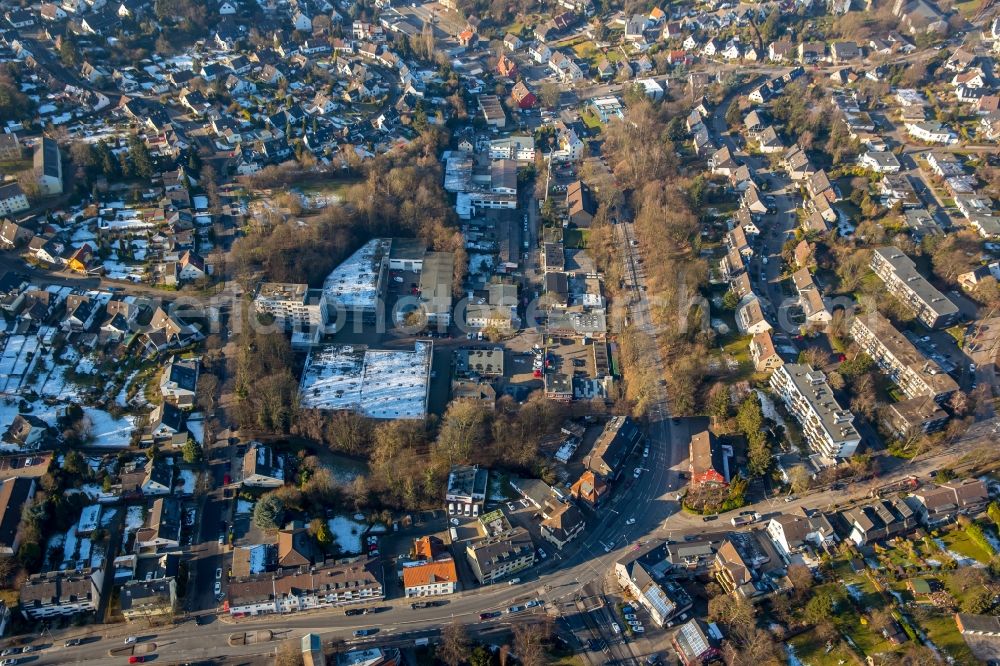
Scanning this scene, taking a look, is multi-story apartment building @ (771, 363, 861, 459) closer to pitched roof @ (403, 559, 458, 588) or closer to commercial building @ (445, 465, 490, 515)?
commercial building @ (445, 465, 490, 515)

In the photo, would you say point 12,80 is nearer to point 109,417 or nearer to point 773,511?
point 109,417

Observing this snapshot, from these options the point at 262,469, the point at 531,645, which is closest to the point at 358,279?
the point at 262,469

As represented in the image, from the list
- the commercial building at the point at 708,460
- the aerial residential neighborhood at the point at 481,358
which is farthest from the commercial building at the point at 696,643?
the commercial building at the point at 708,460

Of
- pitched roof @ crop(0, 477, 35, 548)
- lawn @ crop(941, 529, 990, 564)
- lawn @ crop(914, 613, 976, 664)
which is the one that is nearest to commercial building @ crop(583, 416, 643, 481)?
lawn @ crop(914, 613, 976, 664)

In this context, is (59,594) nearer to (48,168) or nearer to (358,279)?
(358,279)

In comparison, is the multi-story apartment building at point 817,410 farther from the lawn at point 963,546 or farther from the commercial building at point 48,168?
the commercial building at point 48,168
